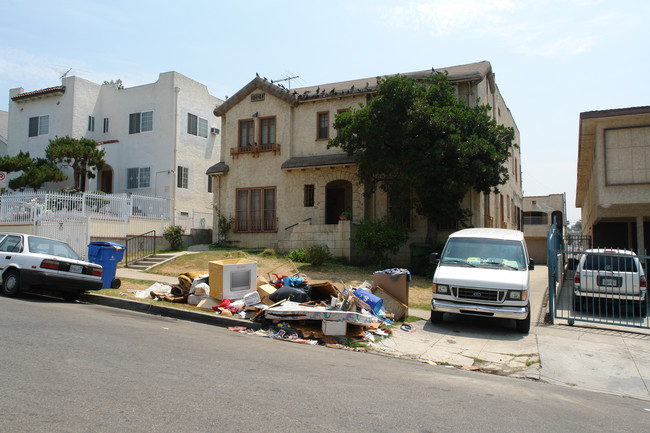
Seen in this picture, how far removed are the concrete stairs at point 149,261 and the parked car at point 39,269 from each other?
6640 millimetres

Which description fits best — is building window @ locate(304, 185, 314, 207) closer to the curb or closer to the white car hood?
the curb

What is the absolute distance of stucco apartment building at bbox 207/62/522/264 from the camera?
2016cm

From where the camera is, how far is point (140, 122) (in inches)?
1101

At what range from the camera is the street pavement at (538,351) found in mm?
7230

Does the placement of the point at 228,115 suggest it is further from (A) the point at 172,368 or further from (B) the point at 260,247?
(A) the point at 172,368

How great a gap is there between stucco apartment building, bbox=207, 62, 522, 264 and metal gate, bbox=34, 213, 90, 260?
664cm

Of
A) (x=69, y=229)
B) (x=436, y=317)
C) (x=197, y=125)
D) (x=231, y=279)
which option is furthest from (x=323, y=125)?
(x=436, y=317)

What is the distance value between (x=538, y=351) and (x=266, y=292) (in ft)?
18.0

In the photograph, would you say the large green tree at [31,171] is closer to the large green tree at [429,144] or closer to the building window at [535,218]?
the large green tree at [429,144]

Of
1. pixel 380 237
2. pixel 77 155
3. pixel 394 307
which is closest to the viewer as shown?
pixel 394 307

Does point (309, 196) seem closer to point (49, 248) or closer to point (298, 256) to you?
point (298, 256)

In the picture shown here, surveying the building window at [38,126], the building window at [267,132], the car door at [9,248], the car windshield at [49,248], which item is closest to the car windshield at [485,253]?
the car windshield at [49,248]

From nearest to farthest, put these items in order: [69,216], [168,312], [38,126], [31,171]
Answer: [168,312] < [69,216] < [31,171] < [38,126]

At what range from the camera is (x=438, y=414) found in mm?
4637
